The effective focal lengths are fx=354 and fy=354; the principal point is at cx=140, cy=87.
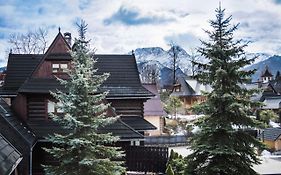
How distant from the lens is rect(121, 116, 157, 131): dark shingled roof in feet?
64.3

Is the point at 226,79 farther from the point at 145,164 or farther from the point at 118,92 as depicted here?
the point at 118,92

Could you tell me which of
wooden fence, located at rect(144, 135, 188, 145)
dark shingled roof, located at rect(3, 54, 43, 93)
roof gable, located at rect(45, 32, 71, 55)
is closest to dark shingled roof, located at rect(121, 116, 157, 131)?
roof gable, located at rect(45, 32, 71, 55)

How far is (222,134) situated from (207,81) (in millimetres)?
1874

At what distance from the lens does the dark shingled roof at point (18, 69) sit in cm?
2047

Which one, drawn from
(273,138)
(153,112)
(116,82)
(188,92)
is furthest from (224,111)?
(188,92)

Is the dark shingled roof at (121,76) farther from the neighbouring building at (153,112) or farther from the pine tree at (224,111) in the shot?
the neighbouring building at (153,112)

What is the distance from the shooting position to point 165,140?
3572 centimetres

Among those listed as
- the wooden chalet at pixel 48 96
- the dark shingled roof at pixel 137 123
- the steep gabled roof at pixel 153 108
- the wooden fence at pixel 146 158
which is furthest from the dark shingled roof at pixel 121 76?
the steep gabled roof at pixel 153 108

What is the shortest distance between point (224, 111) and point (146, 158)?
23.0 feet

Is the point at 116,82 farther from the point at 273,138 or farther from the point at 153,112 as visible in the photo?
the point at 273,138

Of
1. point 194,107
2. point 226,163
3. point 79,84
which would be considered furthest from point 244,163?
point 79,84

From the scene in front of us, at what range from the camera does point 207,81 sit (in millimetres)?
12250

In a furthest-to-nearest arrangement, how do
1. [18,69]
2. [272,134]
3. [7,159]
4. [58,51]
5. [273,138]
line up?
1. [272,134]
2. [273,138]
3. [18,69]
4. [58,51]
5. [7,159]

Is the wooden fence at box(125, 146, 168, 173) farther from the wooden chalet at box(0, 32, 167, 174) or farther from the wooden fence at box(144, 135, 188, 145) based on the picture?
the wooden fence at box(144, 135, 188, 145)
